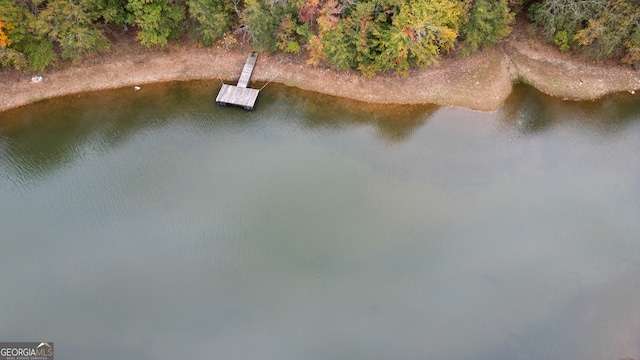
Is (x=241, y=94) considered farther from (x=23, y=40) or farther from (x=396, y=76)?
(x=23, y=40)

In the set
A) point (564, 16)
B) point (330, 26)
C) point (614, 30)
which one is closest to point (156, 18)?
point (330, 26)

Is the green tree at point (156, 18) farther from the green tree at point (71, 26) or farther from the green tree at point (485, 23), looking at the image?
the green tree at point (485, 23)

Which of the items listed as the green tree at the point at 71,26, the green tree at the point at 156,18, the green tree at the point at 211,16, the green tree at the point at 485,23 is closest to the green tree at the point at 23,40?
the green tree at the point at 71,26

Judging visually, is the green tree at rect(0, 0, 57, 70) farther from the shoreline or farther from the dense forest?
the shoreline

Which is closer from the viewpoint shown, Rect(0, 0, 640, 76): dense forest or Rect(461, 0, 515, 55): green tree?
Rect(0, 0, 640, 76): dense forest

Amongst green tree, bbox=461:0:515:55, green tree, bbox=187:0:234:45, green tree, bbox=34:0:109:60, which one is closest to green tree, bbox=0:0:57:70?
A: green tree, bbox=34:0:109:60

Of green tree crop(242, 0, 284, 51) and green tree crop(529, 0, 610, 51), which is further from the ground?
green tree crop(529, 0, 610, 51)
